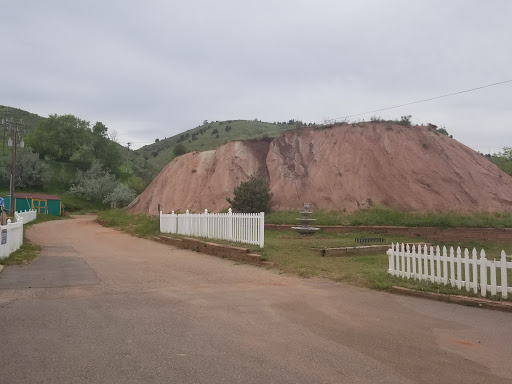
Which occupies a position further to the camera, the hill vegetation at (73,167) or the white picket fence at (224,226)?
the hill vegetation at (73,167)

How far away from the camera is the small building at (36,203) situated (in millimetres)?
48594

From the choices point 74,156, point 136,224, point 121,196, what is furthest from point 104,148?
point 136,224

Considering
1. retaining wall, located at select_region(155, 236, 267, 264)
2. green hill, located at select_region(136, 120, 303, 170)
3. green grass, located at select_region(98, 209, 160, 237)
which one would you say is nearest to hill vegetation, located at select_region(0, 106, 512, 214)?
green hill, located at select_region(136, 120, 303, 170)

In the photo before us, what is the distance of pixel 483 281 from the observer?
7.57m

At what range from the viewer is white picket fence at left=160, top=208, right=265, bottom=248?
45.1ft

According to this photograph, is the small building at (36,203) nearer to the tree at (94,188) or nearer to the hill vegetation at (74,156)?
the hill vegetation at (74,156)

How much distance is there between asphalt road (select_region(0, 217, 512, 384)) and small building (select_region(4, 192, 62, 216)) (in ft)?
146

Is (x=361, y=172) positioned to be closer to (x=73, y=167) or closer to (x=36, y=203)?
(x=36, y=203)

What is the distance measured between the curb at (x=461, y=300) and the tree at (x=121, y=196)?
5403 cm

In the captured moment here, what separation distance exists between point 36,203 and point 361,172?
3917 centimetres

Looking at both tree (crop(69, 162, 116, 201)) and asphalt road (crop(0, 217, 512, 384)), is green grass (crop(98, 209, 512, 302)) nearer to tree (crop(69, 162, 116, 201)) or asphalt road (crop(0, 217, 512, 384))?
asphalt road (crop(0, 217, 512, 384))

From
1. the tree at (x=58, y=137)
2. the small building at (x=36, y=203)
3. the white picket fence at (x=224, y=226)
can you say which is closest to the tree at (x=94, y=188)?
the small building at (x=36, y=203)

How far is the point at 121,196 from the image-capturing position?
58531 mm

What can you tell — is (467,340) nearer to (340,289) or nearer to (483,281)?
(483,281)
